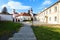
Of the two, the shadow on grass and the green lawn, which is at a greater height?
the shadow on grass

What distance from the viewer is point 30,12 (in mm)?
100062

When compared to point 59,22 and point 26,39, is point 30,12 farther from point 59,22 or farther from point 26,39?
point 26,39

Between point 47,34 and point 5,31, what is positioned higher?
point 5,31

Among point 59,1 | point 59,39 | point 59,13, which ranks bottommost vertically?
point 59,39

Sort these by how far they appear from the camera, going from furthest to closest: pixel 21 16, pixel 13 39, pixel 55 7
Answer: pixel 21 16
pixel 55 7
pixel 13 39

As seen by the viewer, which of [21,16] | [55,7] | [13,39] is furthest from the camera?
[21,16]

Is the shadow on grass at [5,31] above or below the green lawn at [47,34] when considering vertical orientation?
above

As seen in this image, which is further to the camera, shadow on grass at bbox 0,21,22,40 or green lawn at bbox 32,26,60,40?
green lawn at bbox 32,26,60,40

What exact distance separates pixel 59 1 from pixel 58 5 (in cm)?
102

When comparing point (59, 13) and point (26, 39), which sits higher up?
point (59, 13)

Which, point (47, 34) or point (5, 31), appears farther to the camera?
point (5, 31)

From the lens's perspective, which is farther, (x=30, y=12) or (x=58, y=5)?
(x=30, y=12)

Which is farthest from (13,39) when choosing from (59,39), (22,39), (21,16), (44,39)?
(21,16)

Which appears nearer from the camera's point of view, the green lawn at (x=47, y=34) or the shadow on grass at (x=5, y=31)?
the shadow on grass at (x=5, y=31)
